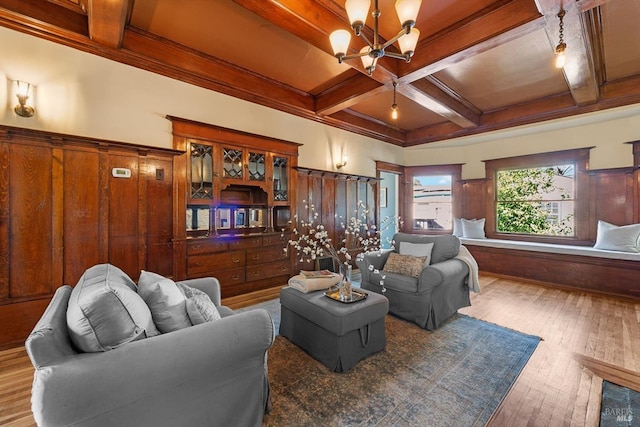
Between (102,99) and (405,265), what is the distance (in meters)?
3.78

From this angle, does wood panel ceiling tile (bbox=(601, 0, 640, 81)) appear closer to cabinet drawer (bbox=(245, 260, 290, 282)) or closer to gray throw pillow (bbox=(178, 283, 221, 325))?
gray throw pillow (bbox=(178, 283, 221, 325))

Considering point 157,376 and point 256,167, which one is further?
point 256,167

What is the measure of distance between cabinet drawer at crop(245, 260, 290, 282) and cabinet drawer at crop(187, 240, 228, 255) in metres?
0.52

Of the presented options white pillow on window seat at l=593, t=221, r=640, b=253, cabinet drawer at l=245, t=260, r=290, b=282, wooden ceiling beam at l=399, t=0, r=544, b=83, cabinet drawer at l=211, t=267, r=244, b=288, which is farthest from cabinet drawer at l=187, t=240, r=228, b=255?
white pillow on window seat at l=593, t=221, r=640, b=253

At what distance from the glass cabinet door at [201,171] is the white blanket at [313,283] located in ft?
5.90

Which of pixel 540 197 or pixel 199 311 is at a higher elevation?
pixel 540 197

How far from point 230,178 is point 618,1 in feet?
14.2

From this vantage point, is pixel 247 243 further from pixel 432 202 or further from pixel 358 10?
pixel 432 202

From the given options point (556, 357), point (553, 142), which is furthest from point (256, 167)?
point (553, 142)

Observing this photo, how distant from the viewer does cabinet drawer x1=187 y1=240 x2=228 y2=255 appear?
3.34 meters

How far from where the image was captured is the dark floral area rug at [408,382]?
5.39 feet

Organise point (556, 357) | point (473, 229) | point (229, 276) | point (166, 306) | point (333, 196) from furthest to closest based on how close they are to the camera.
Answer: point (473, 229) < point (333, 196) < point (229, 276) < point (556, 357) < point (166, 306)

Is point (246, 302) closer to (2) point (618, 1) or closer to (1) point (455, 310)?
(1) point (455, 310)

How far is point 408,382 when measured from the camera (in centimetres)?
195
